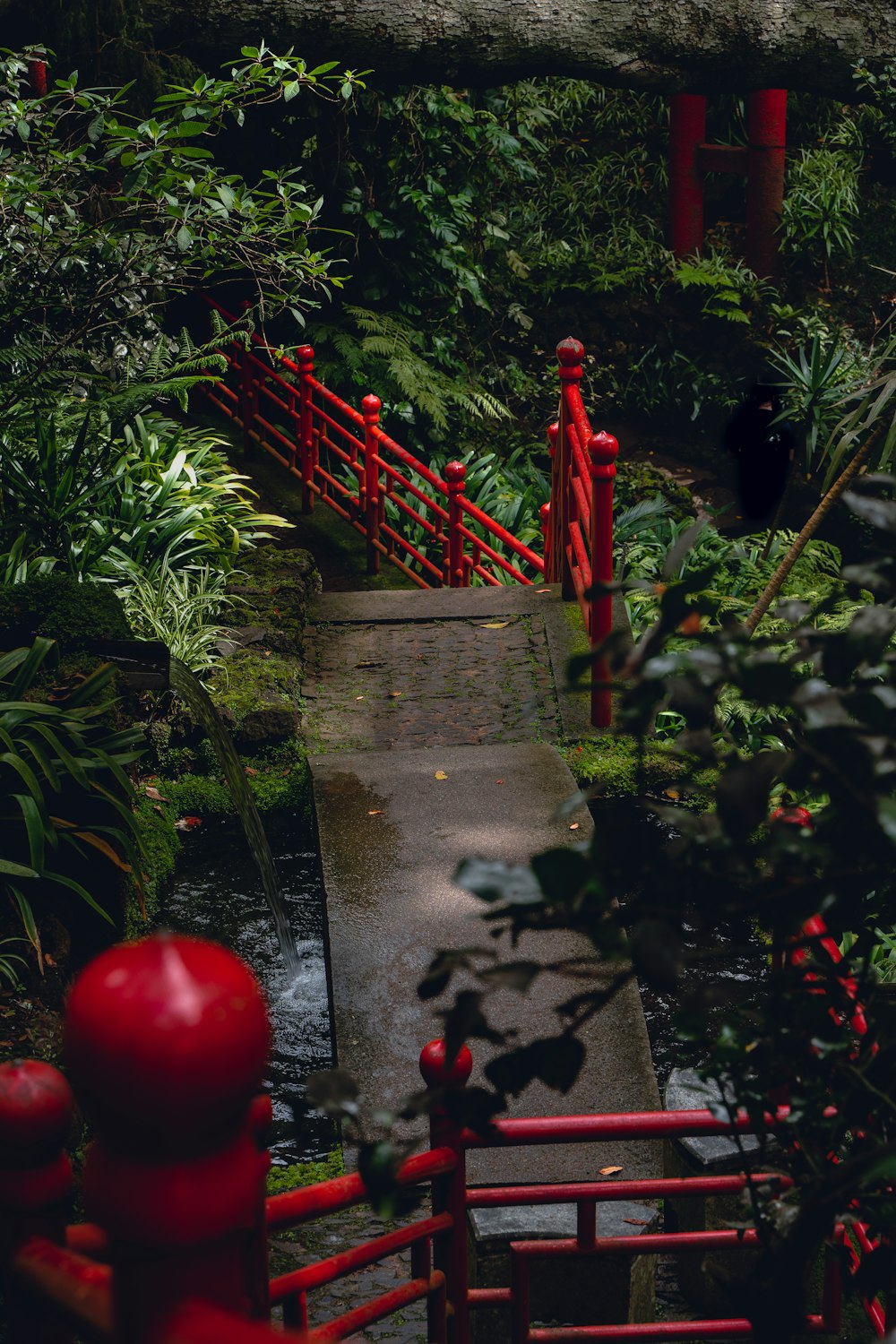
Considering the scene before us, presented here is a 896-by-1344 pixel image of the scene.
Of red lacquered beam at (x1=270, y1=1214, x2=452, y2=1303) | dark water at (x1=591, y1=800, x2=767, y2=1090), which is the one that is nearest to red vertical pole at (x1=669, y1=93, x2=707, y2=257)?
dark water at (x1=591, y1=800, x2=767, y2=1090)

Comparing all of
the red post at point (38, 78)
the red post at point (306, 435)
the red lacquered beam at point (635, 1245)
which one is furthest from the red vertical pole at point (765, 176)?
the red lacquered beam at point (635, 1245)

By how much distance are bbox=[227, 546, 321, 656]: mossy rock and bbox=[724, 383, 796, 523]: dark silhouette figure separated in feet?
16.5

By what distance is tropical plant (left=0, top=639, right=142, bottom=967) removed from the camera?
4062 millimetres

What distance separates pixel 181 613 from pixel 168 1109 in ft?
19.4

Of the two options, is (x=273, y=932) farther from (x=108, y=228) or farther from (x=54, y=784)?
(x=108, y=228)

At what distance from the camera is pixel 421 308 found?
36.9 ft

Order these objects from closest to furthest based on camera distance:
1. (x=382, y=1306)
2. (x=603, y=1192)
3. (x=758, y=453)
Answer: (x=382, y=1306) < (x=603, y=1192) < (x=758, y=453)

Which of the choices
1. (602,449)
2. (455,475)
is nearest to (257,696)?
(602,449)

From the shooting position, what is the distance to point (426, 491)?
9.90 m

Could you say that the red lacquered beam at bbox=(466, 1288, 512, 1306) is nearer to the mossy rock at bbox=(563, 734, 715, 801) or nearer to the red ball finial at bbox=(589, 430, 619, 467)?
the mossy rock at bbox=(563, 734, 715, 801)

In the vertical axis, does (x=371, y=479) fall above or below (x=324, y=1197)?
below

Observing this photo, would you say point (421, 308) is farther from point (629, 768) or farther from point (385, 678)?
point (629, 768)

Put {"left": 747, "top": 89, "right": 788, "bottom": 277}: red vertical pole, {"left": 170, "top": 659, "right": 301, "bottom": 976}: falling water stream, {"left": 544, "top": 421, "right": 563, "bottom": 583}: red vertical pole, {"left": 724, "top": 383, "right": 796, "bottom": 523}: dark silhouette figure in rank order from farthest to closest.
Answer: {"left": 724, "top": 383, "right": 796, "bottom": 523}: dark silhouette figure
{"left": 747, "top": 89, "right": 788, "bottom": 277}: red vertical pole
{"left": 544, "top": 421, "right": 563, "bottom": 583}: red vertical pole
{"left": 170, "top": 659, "right": 301, "bottom": 976}: falling water stream

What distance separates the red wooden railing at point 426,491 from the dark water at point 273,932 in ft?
5.22
